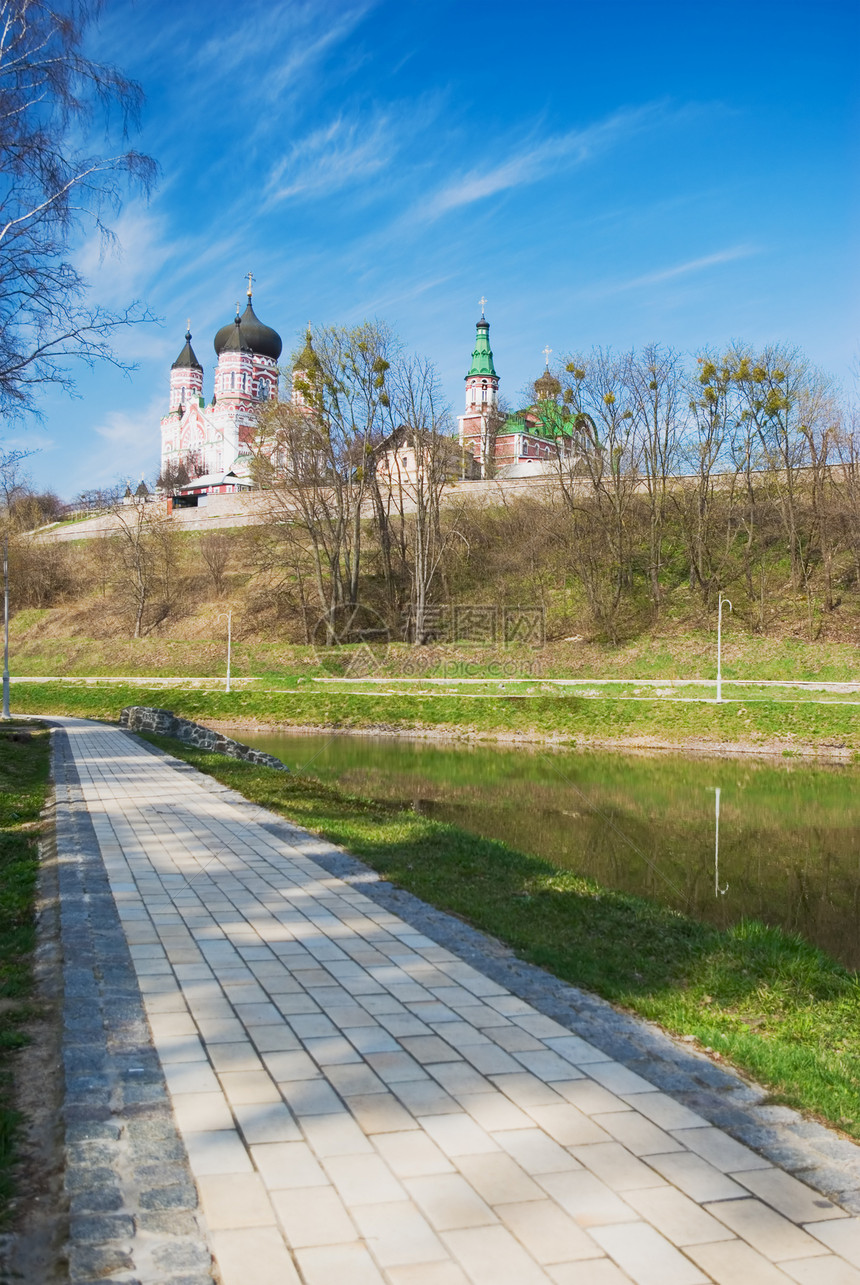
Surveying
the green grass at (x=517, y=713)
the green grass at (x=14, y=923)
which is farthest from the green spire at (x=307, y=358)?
the green grass at (x=14, y=923)

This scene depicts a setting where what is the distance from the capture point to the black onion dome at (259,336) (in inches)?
3359

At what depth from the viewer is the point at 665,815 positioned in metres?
13.2

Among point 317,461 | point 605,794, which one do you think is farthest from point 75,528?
point 605,794

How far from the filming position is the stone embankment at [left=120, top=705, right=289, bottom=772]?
682 inches

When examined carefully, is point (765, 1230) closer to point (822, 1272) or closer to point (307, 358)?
point (822, 1272)

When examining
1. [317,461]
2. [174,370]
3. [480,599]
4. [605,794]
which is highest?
[174,370]

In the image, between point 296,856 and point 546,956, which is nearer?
point 546,956

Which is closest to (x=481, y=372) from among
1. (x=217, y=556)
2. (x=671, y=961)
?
(x=217, y=556)

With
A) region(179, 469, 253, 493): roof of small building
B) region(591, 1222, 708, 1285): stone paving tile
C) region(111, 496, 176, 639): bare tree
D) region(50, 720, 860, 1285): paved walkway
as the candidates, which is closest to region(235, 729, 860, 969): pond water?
region(50, 720, 860, 1285): paved walkway

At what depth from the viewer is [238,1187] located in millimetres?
2936

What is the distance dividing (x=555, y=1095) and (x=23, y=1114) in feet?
6.42

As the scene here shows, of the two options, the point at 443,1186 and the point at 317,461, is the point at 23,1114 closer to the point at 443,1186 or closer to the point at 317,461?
the point at 443,1186

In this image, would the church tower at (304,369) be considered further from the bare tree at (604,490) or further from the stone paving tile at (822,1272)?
the stone paving tile at (822,1272)

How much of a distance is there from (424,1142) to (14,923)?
144 inches
